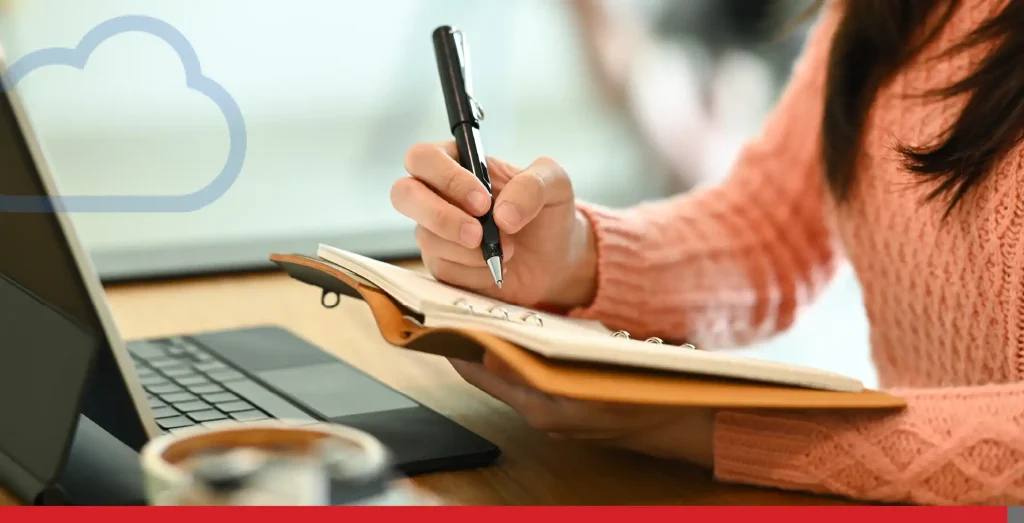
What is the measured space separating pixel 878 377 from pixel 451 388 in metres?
0.39

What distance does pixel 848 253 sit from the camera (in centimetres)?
82

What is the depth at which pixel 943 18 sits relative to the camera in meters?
0.76

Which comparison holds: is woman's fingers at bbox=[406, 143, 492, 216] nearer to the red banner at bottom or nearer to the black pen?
the black pen

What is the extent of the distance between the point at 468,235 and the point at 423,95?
1.64 meters

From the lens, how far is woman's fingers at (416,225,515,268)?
651mm

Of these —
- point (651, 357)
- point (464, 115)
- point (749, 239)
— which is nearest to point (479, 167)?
point (464, 115)

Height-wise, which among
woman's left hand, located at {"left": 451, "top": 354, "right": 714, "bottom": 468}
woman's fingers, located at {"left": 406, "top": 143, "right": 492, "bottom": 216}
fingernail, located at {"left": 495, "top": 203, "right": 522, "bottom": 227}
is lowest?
woman's left hand, located at {"left": 451, "top": 354, "right": 714, "bottom": 468}

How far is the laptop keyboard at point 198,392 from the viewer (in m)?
0.59

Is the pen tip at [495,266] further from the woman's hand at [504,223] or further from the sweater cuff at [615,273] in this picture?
the sweater cuff at [615,273]

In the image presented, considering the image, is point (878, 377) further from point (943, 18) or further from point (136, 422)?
point (136, 422)

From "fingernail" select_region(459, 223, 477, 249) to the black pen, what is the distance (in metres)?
0.01

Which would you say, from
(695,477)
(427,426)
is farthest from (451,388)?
(695,477)

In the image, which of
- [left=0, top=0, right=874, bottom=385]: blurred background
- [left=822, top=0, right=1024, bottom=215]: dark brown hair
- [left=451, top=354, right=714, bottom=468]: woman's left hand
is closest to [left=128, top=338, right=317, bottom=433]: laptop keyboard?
[left=451, top=354, right=714, bottom=468]: woman's left hand

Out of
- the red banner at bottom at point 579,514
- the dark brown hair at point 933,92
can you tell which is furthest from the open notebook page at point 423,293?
the dark brown hair at point 933,92
